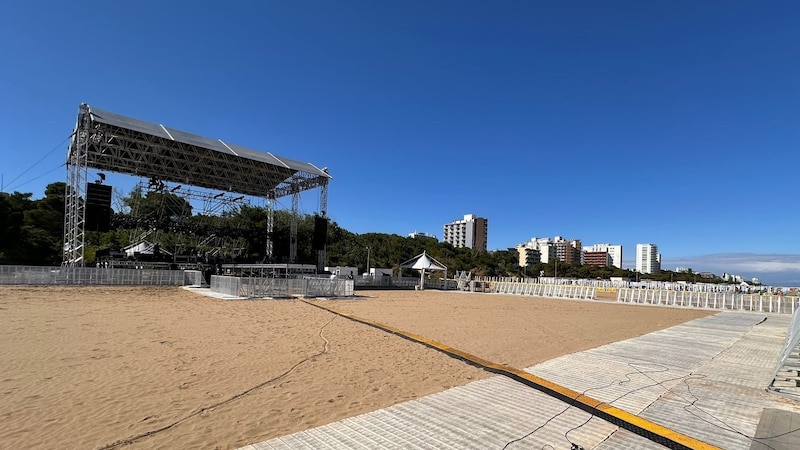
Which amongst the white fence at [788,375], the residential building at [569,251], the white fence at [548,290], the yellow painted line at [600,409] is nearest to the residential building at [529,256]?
the residential building at [569,251]

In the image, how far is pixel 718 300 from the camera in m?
23.5

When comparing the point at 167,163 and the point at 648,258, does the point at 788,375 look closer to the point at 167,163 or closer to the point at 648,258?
the point at 167,163

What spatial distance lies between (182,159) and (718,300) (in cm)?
3895

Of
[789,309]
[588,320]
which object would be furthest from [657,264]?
[588,320]

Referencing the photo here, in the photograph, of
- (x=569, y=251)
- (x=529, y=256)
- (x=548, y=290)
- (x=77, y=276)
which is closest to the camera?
(x=77, y=276)

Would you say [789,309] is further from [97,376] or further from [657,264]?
[657,264]

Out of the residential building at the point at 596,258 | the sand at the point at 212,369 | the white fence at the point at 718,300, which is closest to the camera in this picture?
the sand at the point at 212,369

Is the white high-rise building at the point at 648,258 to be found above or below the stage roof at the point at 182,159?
below

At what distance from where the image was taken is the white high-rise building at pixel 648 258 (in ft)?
587

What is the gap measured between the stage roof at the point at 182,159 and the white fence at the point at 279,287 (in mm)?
14211

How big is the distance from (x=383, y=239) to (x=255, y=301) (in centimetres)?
6870

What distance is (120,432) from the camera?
13.2 ft

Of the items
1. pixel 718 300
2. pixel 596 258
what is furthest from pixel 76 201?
pixel 596 258

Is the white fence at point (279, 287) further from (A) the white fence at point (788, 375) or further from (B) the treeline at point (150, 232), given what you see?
(A) the white fence at point (788, 375)
